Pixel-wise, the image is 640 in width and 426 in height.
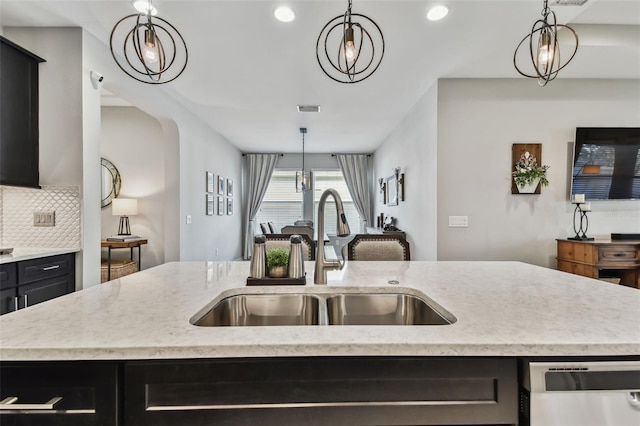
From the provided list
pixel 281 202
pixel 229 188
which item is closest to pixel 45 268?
pixel 229 188

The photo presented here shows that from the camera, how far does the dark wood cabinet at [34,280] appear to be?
2008mm

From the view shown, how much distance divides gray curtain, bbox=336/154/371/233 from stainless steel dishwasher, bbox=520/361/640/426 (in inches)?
289

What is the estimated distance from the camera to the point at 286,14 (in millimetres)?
2352

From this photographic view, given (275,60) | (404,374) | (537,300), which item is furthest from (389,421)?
(275,60)

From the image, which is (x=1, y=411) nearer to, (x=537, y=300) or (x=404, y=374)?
(x=404, y=374)

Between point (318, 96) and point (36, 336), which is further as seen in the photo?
point (318, 96)

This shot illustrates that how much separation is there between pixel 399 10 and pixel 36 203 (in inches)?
128

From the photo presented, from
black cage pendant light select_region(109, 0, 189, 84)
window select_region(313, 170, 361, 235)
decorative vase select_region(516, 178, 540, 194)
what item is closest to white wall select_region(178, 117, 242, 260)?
black cage pendant light select_region(109, 0, 189, 84)

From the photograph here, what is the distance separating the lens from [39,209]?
2.58 metres

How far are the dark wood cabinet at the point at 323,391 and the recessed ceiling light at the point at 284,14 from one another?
2407 mm

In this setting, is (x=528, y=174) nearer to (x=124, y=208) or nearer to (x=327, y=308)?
(x=327, y=308)

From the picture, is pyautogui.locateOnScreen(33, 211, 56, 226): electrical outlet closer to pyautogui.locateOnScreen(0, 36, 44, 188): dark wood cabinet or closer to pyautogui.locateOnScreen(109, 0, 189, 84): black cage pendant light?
pyautogui.locateOnScreen(0, 36, 44, 188): dark wood cabinet

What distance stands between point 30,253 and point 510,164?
14.5ft

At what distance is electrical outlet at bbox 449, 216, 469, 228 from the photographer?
11.2 feet
